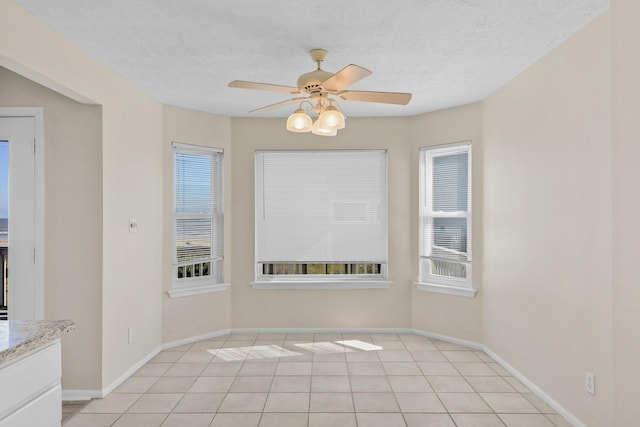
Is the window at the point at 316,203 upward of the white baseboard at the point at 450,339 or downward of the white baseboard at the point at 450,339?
upward

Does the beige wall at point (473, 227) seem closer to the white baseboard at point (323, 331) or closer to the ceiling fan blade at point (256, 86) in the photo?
the white baseboard at point (323, 331)

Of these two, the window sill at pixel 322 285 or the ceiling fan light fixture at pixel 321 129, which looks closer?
the ceiling fan light fixture at pixel 321 129

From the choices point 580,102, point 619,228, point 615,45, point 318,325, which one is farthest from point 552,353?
point 318,325

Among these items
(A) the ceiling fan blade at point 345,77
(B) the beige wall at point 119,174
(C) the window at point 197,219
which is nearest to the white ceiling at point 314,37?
(B) the beige wall at point 119,174

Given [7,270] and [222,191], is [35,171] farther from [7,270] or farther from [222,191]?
[222,191]

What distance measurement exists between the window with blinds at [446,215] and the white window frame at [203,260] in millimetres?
2326

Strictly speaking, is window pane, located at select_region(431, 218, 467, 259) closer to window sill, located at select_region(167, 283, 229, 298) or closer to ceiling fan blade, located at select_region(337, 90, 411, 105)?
ceiling fan blade, located at select_region(337, 90, 411, 105)

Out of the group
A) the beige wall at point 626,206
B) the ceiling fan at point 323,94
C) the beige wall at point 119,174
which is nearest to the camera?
the beige wall at point 626,206

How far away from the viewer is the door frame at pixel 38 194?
3.10m

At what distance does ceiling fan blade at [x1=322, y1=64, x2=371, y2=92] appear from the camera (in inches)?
89.4

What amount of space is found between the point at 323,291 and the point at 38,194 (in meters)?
2.99

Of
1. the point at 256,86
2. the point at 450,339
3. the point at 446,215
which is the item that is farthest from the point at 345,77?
the point at 450,339

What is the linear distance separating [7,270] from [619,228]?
399 cm

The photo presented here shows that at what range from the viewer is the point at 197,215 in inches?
182
